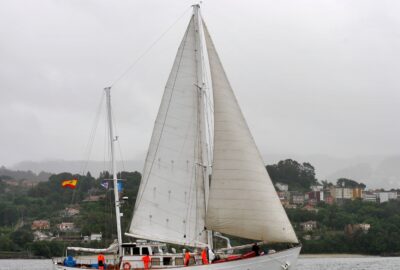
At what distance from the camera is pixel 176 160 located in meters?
53.2

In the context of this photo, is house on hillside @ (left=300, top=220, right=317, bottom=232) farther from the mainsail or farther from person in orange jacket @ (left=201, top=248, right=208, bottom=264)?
person in orange jacket @ (left=201, top=248, right=208, bottom=264)

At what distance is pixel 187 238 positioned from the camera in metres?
52.0

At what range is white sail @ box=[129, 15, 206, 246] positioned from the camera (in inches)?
2066

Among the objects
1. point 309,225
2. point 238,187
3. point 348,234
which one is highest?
point 238,187

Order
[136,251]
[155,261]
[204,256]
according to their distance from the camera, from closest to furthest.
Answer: [204,256] < [155,261] < [136,251]

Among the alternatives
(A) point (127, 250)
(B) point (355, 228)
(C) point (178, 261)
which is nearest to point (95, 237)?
(B) point (355, 228)

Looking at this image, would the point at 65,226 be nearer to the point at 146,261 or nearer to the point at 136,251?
the point at 136,251

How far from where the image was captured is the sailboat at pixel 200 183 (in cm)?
4806

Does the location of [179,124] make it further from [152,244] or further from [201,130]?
[152,244]

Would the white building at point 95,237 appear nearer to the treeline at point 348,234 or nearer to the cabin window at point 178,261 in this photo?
the treeline at point 348,234

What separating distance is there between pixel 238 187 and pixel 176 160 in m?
6.43

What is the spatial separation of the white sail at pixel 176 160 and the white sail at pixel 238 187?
3218 mm

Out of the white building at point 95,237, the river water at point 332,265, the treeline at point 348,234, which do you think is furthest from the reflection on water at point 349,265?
the white building at point 95,237

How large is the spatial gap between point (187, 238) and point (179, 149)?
559cm
